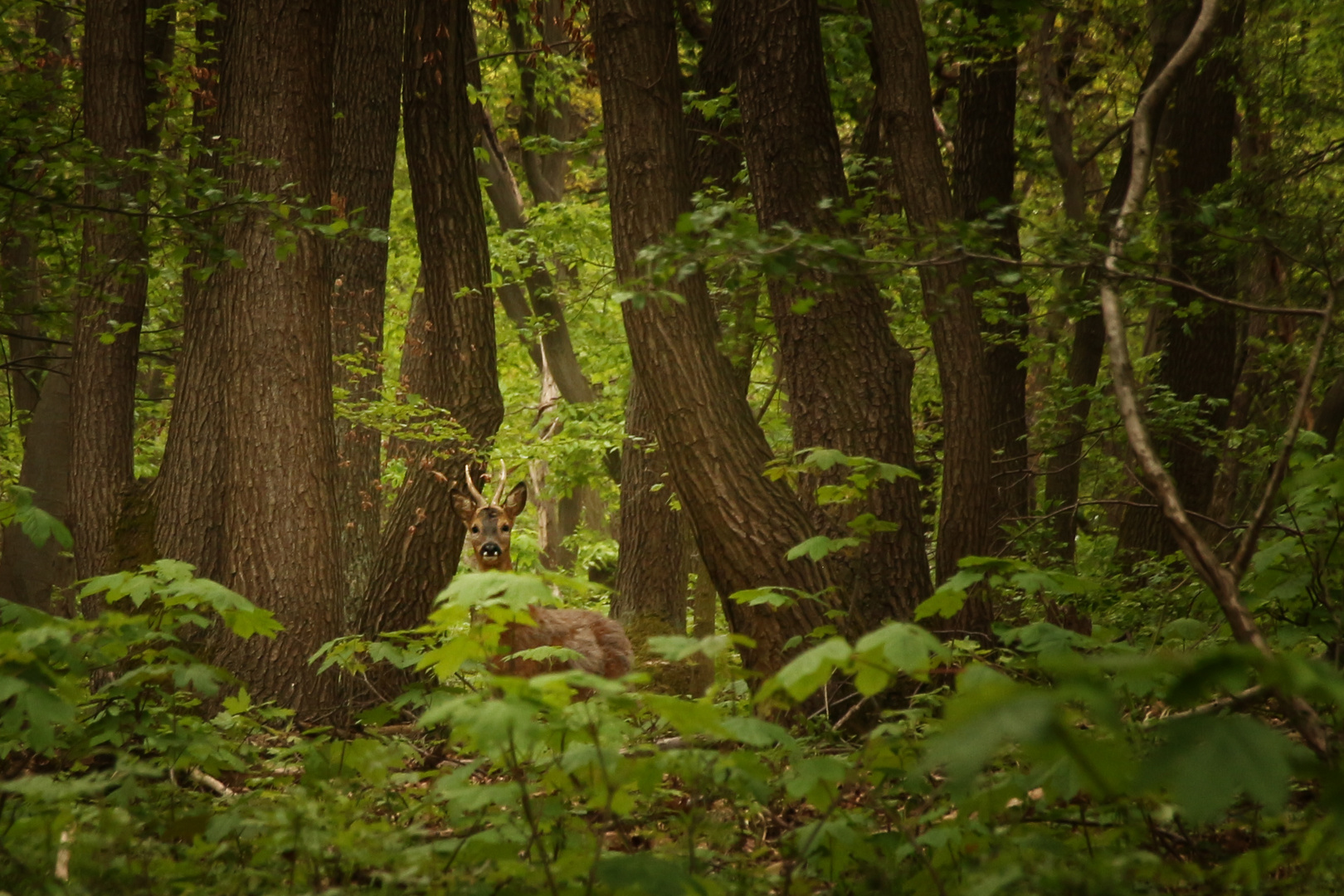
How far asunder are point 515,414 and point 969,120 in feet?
37.4

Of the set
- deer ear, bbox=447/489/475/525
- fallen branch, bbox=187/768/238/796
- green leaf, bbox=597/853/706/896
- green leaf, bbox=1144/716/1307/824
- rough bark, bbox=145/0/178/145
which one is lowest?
fallen branch, bbox=187/768/238/796

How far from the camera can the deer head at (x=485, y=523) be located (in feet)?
28.5

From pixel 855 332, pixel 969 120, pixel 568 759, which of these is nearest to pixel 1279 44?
pixel 969 120

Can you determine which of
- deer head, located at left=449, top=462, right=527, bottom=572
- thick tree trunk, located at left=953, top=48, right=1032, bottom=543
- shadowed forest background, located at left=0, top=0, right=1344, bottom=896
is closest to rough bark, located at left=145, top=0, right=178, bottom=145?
shadowed forest background, located at left=0, top=0, right=1344, bottom=896

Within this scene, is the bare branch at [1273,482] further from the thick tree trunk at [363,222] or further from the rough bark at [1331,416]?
the rough bark at [1331,416]

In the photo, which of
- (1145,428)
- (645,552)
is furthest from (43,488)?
(1145,428)

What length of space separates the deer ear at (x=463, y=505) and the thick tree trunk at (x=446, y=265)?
0.06 meters

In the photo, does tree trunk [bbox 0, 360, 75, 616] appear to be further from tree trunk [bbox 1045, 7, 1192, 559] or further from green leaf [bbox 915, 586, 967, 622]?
green leaf [bbox 915, 586, 967, 622]

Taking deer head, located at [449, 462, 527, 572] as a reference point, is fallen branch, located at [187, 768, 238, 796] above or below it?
below

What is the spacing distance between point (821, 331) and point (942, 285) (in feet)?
4.34

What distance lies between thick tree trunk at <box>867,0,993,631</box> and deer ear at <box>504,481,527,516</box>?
3394 mm

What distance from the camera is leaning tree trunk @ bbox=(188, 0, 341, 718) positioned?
6477 millimetres

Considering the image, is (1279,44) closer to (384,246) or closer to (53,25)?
(384,246)

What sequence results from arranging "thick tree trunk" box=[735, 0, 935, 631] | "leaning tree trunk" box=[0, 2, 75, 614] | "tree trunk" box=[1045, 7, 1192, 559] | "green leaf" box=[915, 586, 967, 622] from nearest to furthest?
1. "green leaf" box=[915, 586, 967, 622]
2. "thick tree trunk" box=[735, 0, 935, 631]
3. "tree trunk" box=[1045, 7, 1192, 559]
4. "leaning tree trunk" box=[0, 2, 75, 614]
